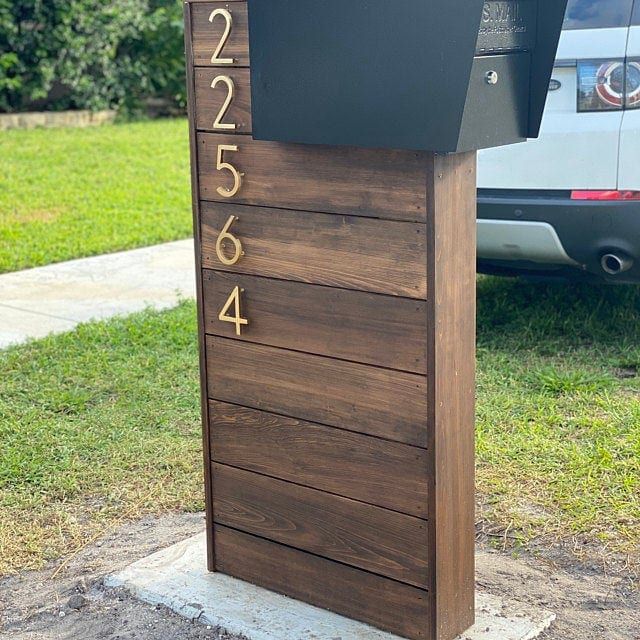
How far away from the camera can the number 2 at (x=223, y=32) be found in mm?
2889

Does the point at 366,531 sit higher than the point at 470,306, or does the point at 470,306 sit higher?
the point at 470,306

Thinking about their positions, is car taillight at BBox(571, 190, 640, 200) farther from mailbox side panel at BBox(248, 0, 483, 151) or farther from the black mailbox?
mailbox side panel at BBox(248, 0, 483, 151)

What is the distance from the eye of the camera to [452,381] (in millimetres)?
2809

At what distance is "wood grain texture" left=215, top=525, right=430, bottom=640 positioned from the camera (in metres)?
2.93

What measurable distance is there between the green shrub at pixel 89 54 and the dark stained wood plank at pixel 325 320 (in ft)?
36.1

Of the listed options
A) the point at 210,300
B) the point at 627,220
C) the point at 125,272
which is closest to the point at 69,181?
the point at 125,272

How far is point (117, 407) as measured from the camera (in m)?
4.81

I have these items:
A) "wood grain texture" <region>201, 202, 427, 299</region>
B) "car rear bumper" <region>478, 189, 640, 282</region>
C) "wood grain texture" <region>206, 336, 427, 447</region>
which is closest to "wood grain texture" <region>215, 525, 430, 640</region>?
"wood grain texture" <region>206, 336, 427, 447</region>

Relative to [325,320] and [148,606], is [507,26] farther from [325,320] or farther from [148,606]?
[148,606]

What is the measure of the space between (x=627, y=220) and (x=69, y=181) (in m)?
6.52

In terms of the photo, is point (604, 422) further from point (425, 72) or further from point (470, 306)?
point (425, 72)

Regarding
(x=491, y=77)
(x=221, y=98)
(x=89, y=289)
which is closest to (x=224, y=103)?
(x=221, y=98)

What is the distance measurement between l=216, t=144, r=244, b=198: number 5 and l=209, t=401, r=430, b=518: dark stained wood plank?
634mm

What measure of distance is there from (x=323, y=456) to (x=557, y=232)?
7.68ft
